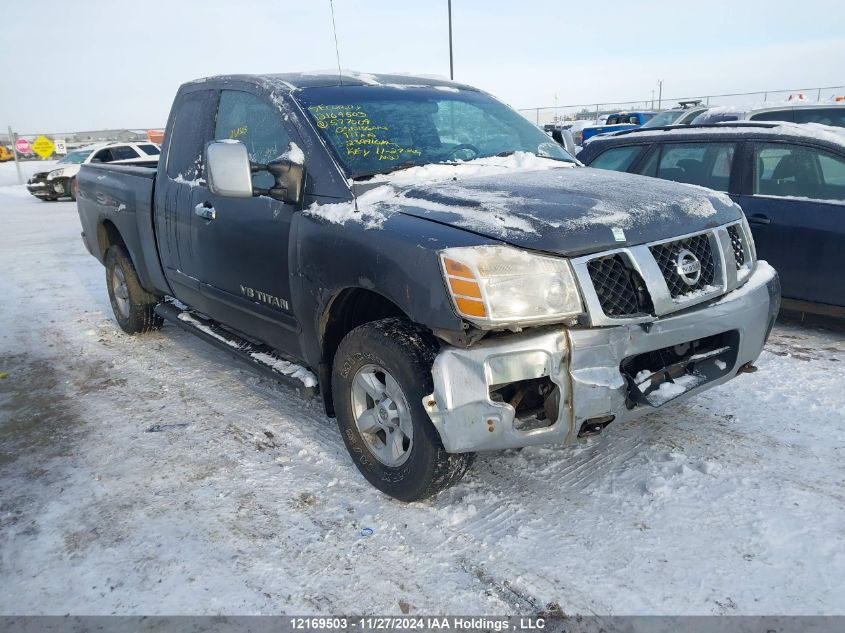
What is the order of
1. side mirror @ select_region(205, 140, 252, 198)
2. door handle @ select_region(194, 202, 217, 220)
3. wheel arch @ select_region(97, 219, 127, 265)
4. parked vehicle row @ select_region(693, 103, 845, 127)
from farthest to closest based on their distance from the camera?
1. parked vehicle row @ select_region(693, 103, 845, 127)
2. wheel arch @ select_region(97, 219, 127, 265)
3. door handle @ select_region(194, 202, 217, 220)
4. side mirror @ select_region(205, 140, 252, 198)

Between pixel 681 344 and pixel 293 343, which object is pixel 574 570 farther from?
pixel 293 343

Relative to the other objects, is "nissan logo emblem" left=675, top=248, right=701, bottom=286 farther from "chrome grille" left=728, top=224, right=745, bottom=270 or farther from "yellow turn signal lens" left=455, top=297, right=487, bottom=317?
"yellow turn signal lens" left=455, top=297, right=487, bottom=317

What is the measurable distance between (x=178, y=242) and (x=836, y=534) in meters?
3.82

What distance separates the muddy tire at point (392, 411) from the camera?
256 centimetres

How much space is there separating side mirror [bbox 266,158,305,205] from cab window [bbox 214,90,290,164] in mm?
193

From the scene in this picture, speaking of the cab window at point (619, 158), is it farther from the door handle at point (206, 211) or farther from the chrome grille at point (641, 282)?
the door handle at point (206, 211)

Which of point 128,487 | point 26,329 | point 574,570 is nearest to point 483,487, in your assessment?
point 574,570

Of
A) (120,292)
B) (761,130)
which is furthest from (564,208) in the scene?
(120,292)

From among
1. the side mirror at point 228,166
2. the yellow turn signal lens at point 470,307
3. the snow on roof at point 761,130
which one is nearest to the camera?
the yellow turn signal lens at point 470,307

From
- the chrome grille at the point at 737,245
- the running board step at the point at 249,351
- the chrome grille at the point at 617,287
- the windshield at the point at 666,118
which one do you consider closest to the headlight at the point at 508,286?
the chrome grille at the point at 617,287

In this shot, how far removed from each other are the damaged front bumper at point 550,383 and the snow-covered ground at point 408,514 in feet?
0.81

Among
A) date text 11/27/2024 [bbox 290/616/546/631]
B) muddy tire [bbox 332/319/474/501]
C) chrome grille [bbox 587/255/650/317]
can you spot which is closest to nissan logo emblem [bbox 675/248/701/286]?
chrome grille [bbox 587/255/650/317]

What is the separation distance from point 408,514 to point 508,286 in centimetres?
113

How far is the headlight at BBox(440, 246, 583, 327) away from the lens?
230 centimetres
